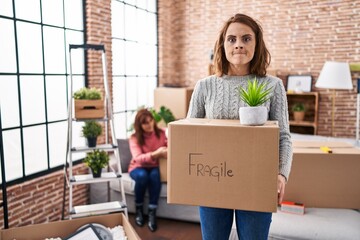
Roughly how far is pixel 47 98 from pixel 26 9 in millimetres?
796

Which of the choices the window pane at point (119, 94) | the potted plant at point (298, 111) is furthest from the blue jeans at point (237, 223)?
the potted plant at point (298, 111)

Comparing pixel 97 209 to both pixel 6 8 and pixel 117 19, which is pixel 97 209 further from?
pixel 117 19

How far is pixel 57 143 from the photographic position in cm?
355

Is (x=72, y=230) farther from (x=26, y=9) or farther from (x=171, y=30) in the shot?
(x=171, y=30)

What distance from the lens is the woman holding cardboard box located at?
4.31 feet

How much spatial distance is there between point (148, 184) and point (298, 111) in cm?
306

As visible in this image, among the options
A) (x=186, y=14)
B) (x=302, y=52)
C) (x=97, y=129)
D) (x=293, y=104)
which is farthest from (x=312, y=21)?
(x=97, y=129)

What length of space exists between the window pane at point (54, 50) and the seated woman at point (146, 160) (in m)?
0.93

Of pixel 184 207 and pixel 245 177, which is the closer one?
pixel 245 177

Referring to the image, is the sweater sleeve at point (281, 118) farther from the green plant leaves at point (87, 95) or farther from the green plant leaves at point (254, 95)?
the green plant leaves at point (87, 95)

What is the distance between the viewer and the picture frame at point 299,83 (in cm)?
546

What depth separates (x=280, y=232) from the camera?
2307mm

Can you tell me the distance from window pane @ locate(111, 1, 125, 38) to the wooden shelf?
106 inches

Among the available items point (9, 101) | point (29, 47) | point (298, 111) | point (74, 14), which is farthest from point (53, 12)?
point (298, 111)
